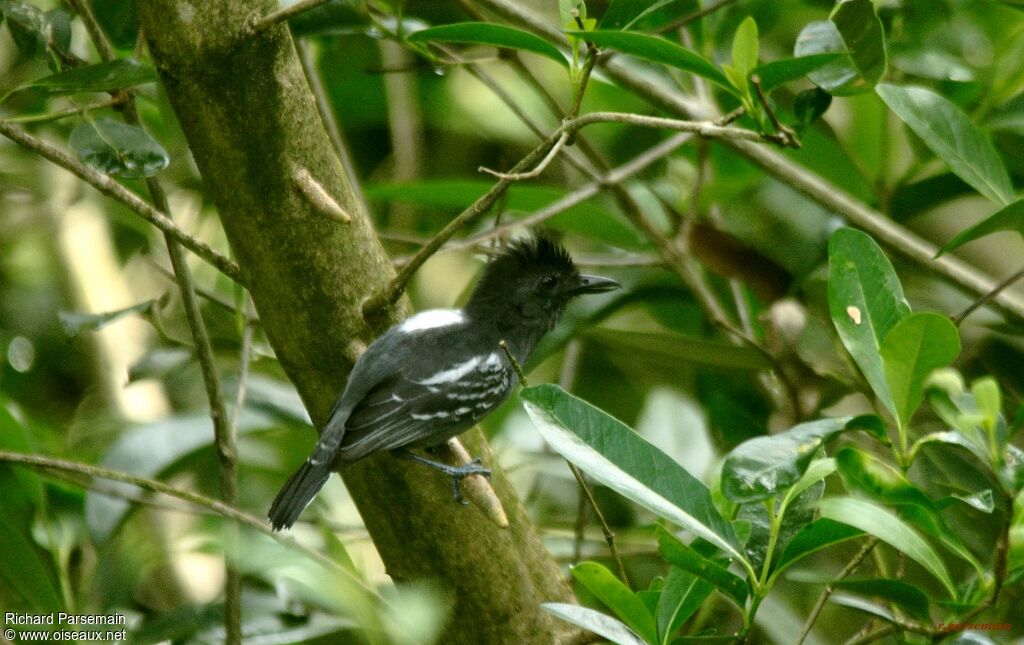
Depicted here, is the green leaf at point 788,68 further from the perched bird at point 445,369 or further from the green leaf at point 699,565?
the perched bird at point 445,369

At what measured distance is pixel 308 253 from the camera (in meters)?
2.41

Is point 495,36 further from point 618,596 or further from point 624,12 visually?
point 618,596

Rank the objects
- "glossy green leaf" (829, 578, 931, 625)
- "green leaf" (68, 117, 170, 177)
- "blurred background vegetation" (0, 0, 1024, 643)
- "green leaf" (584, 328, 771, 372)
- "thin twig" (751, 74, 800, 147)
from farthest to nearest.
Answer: "green leaf" (584, 328, 771, 372), "blurred background vegetation" (0, 0, 1024, 643), "green leaf" (68, 117, 170, 177), "thin twig" (751, 74, 800, 147), "glossy green leaf" (829, 578, 931, 625)

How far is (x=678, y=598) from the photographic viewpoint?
1.97m

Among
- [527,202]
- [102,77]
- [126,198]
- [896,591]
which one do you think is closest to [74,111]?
[102,77]

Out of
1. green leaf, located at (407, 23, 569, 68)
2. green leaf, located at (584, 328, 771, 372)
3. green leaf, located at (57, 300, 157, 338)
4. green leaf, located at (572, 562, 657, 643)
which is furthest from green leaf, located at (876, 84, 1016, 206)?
green leaf, located at (57, 300, 157, 338)

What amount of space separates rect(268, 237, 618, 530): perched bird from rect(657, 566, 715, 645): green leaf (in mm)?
687

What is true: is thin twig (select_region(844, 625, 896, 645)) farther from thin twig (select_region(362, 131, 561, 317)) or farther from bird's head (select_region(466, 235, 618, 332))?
bird's head (select_region(466, 235, 618, 332))

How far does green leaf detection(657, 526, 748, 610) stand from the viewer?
1795 mm

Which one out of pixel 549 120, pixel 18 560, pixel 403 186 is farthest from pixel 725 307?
pixel 18 560

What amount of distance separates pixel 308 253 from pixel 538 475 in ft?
6.50

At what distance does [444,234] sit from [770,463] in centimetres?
77

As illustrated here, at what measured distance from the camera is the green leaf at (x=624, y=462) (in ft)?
6.18

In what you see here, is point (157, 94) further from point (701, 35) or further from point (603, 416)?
point (603, 416)
